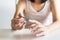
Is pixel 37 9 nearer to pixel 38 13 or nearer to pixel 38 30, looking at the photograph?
pixel 38 13

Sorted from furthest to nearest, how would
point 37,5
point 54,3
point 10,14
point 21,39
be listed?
point 10,14
point 37,5
point 54,3
point 21,39

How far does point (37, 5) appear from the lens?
105 centimetres

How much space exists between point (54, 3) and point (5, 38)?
20.0 inches

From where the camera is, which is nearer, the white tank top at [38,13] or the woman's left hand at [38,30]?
the woman's left hand at [38,30]

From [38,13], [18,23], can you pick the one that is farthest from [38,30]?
[38,13]

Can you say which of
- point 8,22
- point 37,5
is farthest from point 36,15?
point 8,22

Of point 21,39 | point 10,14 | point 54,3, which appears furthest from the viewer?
point 10,14

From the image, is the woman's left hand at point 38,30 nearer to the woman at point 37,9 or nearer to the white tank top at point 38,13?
the woman at point 37,9

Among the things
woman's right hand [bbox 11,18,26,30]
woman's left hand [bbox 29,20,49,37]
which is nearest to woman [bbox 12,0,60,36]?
woman's right hand [bbox 11,18,26,30]

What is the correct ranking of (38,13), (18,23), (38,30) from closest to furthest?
1. (38,30)
2. (18,23)
3. (38,13)

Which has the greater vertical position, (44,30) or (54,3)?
(54,3)

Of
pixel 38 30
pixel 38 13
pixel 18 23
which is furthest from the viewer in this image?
pixel 38 13

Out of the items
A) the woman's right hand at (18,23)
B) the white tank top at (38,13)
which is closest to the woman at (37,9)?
the white tank top at (38,13)

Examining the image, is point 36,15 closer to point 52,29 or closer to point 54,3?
point 54,3
